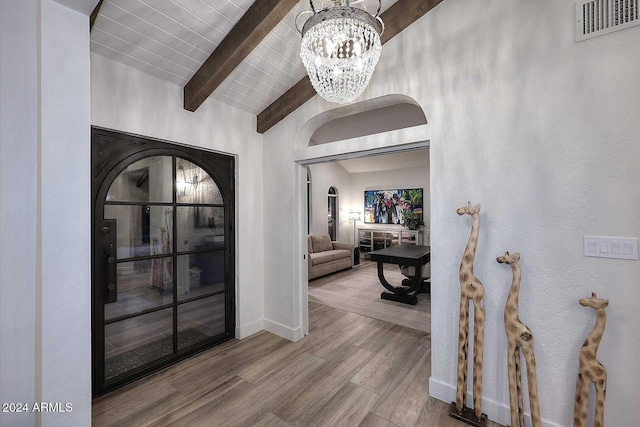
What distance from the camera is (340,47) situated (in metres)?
1.42

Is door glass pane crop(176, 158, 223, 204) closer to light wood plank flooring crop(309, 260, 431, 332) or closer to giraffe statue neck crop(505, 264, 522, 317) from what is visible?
light wood plank flooring crop(309, 260, 431, 332)

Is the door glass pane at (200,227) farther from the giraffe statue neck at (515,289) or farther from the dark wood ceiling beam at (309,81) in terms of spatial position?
the giraffe statue neck at (515,289)

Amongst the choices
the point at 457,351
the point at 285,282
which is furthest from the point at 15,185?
the point at 457,351

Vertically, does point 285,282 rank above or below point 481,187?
below

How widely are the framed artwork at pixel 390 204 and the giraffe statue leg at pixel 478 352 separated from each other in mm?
5888

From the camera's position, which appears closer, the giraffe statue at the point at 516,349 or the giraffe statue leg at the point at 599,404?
the giraffe statue leg at the point at 599,404

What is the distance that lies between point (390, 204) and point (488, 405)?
6.35 metres

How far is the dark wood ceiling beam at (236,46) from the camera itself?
1870 mm

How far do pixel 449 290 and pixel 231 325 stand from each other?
2374mm

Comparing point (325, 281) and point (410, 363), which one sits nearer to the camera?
point (410, 363)

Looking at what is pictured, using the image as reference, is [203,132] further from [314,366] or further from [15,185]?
[314,366]

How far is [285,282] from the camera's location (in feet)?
10.4

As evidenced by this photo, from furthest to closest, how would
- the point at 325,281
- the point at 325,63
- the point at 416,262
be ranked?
the point at 325,281 → the point at 416,262 → the point at 325,63

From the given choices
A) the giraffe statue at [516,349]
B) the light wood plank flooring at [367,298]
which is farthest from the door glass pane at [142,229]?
the giraffe statue at [516,349]
